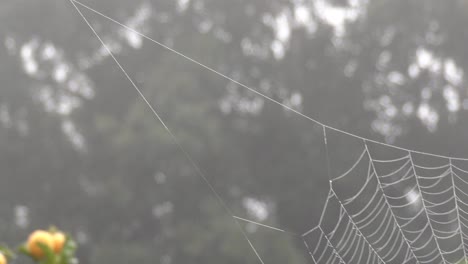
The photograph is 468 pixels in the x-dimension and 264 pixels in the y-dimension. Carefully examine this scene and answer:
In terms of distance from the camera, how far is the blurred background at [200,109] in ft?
48.7

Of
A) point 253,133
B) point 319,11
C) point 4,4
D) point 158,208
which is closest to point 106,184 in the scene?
point 158,208

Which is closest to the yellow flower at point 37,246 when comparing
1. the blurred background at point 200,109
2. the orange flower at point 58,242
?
the orange flower at point 58,242

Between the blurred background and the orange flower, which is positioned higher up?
the blurred background

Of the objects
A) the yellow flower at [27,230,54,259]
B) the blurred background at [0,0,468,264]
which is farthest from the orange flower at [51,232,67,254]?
the blurred background at [0,0,468,264]

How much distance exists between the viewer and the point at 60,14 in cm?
1662

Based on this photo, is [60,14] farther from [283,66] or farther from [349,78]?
[349,78]

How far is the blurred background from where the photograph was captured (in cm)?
1484

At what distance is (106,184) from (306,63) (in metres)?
4.06

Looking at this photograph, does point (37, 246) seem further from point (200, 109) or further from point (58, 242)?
point (200, 109)

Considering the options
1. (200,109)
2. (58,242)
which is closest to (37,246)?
(58,242)

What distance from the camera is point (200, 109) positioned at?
14836mm

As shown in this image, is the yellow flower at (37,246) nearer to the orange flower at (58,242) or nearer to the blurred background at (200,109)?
the orange flower at (58,242)

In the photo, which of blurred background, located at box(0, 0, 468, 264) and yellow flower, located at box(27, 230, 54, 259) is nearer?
yellow flower, located at box(27, 230, 54, 259)

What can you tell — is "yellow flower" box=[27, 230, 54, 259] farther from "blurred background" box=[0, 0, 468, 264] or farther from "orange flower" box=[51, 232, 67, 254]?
"blurred background" box=[0, 0, 468, 264]
